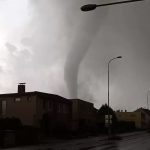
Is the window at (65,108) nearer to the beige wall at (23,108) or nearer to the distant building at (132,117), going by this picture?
the beige wall at (23,108)

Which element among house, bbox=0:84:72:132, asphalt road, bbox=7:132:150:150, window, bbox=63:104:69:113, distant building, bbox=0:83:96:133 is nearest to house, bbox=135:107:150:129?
window, bbox=63:104:69:113

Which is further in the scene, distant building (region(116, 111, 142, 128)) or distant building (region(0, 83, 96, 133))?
distant building (region(116, 111, 142, 128))

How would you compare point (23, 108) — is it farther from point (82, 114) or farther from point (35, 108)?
point (82, 114)

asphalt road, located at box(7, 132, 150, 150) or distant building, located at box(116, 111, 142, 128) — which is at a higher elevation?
distant building, located at box(116, 111, 142, 128)

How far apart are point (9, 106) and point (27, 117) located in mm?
4249

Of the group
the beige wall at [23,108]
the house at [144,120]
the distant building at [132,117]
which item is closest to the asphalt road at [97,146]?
the beige wall at [23,108]

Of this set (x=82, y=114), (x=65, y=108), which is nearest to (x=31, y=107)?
(x=65, y=108)

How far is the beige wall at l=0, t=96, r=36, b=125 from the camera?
6088cm

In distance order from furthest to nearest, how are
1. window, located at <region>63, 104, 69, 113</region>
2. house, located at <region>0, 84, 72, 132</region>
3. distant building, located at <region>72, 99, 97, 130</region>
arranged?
1. distant building, located at <region>72, 99, 97, 130</region>
2. window, located at <region>63, 104, 69, 113</region>
3. house, located at <region>0, 84, 72, 132</region>

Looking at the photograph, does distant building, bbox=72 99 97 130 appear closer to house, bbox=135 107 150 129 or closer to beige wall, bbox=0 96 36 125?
beige wall, bbox=0 96 36 125

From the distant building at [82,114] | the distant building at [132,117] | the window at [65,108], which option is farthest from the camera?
the distant building at [132,117]

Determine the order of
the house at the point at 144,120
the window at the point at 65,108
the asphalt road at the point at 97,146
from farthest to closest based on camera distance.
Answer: the house at the point at 144,120 → the window at the point at 65,108 → the asphalt road at the point at 97,146

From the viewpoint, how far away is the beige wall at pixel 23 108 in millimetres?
60875

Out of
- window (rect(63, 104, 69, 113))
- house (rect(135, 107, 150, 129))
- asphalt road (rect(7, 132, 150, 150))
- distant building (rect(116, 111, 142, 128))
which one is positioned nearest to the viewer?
asphalt road (rect(7, 132, 150, 150))
